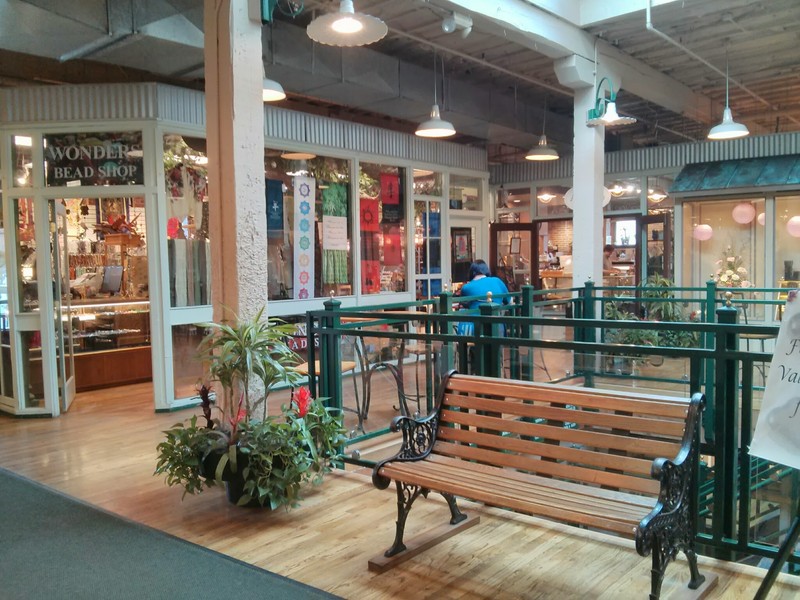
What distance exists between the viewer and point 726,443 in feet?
9.85

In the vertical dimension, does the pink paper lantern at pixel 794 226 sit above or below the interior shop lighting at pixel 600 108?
below

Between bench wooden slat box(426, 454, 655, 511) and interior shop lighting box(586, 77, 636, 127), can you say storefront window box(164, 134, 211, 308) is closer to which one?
interior shop lighting box(586, 77, 636, 127)

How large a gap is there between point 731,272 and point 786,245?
91 cm

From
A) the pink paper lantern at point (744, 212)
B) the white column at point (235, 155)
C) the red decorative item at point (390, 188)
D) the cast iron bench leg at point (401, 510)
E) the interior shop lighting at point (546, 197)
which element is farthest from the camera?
the interior shop lighting at point (546, 197)

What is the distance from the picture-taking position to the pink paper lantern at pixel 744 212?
1054 cm

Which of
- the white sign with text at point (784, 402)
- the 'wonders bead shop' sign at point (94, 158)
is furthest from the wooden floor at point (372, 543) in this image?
the 'wonders bead shop' sign at point (94, 158)

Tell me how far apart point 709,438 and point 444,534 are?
158cm

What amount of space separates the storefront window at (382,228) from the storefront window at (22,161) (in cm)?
395

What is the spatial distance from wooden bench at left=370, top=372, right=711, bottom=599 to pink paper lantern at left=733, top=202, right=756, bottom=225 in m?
8.84

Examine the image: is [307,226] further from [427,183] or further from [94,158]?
[94,158]

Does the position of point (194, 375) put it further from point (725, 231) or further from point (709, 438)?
point (725, 231)

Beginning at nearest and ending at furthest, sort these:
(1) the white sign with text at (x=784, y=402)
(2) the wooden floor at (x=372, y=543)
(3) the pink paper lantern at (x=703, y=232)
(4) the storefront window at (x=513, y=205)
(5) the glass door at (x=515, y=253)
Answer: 1. (1) the white sign with text at (x=784, y=402)
2. (2) the wooden floor at (x=372, y=543)
3. (3) the pink paper lantern at (x=703, y=232)
4. (5) the glass door at (x=515, y=253)
5. (4) the storefront window at (x=513, y=205)

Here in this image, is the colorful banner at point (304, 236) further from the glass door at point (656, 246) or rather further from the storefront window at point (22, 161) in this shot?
the glass door at point (656, 246)

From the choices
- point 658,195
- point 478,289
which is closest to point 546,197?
point 658,195
